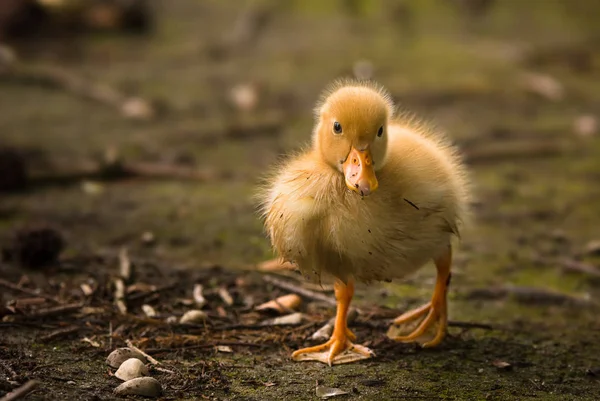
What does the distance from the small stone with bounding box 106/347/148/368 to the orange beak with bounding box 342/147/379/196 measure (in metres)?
1.05

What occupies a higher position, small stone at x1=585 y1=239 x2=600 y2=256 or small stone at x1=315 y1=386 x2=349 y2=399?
small stone at x1=585 y1=239 x2=600 y2=256

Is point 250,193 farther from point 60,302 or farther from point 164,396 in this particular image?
point 164,396

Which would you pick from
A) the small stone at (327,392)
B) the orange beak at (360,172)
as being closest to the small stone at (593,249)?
the orange beak at (360,172)

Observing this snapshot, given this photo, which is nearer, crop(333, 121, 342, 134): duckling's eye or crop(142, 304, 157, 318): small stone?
crop(333, 121, 342, 134): duckling's eye

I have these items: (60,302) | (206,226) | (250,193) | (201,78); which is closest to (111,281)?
(60,302)

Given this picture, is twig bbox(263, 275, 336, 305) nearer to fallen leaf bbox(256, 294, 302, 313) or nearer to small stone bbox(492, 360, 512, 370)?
fallen leaf bbox(256, 294, 302, 313)

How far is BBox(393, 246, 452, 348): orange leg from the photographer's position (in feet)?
11.5

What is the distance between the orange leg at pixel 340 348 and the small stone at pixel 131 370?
628mm

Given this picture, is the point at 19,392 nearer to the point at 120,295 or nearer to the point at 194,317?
the point at 194,317

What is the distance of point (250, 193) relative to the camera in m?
5.75

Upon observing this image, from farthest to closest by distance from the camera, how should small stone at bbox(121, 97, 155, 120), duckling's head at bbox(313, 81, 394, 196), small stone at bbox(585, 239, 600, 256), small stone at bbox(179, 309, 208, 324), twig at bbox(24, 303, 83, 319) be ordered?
small stone at bbox(121, 97, 155, 120)
small stone at bbox(585, 239, 600, 256)
small stone at bbox(179, 309, 208, 324)
twig at bbox(24, 303, 83, 319)
duckling's head at bbox(313, 81, 394, 196)

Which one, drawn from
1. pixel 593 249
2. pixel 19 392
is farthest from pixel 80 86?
pixel 19 392

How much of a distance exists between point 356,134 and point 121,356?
1.22 meters

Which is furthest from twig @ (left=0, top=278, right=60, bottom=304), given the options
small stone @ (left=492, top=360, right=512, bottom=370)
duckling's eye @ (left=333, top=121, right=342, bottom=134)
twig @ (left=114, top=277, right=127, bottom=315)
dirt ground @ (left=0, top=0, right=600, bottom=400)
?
small stone @ (left=492, top=360, right=512, bottom=370)
